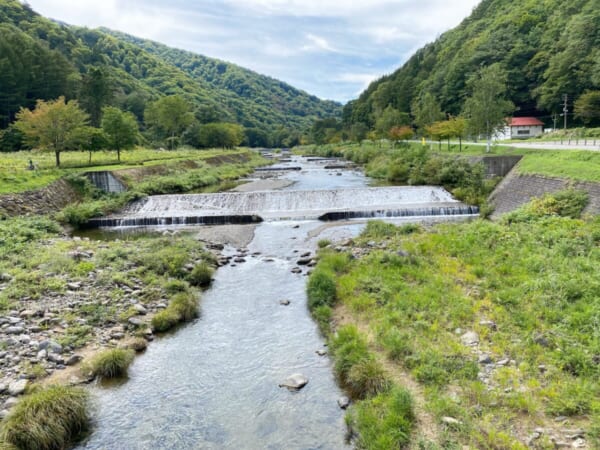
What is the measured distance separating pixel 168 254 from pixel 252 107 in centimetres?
17853

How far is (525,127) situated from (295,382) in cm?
6531

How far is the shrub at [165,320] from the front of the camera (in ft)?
31.9

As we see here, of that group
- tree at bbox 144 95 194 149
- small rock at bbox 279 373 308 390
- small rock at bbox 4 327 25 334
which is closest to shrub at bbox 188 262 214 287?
small rock at bbox 4 327 25 334

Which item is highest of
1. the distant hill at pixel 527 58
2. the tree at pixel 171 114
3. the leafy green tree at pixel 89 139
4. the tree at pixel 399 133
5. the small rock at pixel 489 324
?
the distant hill at pixel 527 58

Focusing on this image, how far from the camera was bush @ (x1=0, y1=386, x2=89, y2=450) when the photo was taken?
18.5ft

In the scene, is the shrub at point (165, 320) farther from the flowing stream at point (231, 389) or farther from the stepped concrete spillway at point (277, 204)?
the stepped concrete spillway at point (277, 204)

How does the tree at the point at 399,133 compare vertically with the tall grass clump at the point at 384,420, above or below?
above

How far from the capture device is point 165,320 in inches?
387

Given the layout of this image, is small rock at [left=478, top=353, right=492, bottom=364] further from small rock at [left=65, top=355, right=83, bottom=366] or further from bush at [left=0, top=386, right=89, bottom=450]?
small rock at [left=65, top=355, right=83, bottom=366]

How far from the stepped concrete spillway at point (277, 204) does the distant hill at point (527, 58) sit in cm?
3786

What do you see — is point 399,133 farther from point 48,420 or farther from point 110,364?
point 48,420

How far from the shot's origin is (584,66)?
164 ft

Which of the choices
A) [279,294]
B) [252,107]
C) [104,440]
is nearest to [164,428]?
[104,440]

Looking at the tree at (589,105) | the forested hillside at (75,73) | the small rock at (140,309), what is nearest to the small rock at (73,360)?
the small rock at (140,309)
